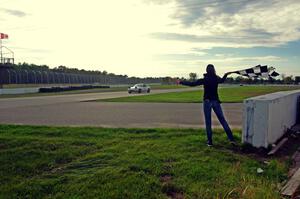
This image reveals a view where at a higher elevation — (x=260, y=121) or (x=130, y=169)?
(x=260, y=121)

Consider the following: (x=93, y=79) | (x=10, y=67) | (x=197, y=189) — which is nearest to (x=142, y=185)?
(x=197, y=189)

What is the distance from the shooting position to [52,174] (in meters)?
5.02

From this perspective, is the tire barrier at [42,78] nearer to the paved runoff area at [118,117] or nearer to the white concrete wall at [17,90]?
the white concrete wall at [17,90]

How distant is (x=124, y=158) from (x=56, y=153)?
1532mm

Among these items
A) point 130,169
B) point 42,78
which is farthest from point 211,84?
point 42,78

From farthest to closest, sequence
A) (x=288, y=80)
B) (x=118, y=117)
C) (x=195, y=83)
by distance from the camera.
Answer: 1. (x=288, y=80)
2. (x=118, y=117)
3. (x=195, y=83)

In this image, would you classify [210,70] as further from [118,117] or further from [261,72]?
[118,117]

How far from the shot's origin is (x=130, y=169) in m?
5.18

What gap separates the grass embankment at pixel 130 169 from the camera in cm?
425

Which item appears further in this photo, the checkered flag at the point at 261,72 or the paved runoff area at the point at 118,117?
the paved runoff area at the point at 118,117

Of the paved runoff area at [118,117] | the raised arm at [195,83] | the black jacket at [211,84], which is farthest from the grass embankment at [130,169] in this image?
the paved runoff area at [118,117]

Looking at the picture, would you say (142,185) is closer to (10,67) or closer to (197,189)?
(197,189)

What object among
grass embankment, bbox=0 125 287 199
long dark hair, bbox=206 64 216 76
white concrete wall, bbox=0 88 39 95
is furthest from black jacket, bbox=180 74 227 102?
white concrete wall, bbox=0 88 39 95

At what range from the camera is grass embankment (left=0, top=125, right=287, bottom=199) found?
14.0 feet
